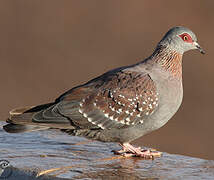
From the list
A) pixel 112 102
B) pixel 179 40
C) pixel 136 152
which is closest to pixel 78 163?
pixel 136 152

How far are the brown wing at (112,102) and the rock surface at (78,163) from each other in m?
0.29

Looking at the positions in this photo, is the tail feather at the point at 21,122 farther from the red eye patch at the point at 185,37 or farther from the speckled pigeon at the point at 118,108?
the red eye patch at the point at 185,37

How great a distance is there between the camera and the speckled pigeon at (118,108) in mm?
6281

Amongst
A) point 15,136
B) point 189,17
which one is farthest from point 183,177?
point 189,17

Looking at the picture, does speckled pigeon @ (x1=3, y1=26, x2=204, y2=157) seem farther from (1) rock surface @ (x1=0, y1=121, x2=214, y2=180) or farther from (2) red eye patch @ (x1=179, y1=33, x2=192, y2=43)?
(2) red eye patch @ (x1=179, y1=33, x2=192, y2=43)

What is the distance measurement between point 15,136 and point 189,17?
14.3 meters

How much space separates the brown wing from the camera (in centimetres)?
634

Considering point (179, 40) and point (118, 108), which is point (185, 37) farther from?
Result: point (118, 108)

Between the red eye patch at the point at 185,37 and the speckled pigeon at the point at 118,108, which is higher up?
the red eye patch at the point at 185,37

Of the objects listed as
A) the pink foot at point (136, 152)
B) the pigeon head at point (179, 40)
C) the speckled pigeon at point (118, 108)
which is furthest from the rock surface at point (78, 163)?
the pigeon head at point (179, 40)

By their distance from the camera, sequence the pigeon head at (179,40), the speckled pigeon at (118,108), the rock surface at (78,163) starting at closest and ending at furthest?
1. the rock surface at (78,163)
2. the speckled pigeon at (118,108)
3. the pigeon head at (179,40)

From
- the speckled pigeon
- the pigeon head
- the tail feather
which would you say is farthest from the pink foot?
the pigeon head

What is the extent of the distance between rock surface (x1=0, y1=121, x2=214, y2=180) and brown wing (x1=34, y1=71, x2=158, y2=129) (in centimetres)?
Result: 29

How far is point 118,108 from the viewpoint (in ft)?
21.2
